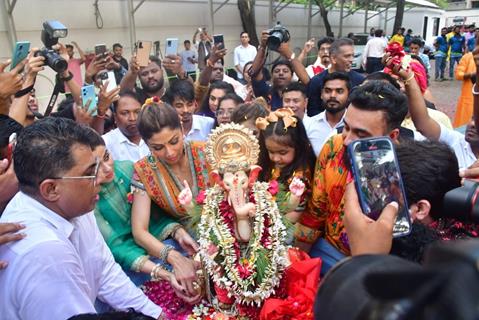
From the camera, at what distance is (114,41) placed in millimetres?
10500

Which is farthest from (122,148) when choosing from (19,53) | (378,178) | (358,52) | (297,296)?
→ (358,52)

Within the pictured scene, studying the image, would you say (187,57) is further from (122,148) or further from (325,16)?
(325,16)

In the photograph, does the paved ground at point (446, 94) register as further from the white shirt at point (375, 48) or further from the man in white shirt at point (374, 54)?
the white shirt at point (375, 48)

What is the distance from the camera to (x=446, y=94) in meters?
11.6

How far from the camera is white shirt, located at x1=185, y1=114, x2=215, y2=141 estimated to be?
368cm

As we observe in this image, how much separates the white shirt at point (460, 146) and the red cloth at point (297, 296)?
5.13ft

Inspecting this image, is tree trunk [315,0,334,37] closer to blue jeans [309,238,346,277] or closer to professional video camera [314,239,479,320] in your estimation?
blue jeans [309,238,346,277]

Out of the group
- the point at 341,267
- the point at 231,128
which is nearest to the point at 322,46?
the point at 231,128

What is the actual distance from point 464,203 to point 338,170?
0.88 meters

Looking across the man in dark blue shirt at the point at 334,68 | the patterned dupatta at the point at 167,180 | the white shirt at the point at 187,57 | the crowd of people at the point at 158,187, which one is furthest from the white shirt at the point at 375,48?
the patterned dupatta at the point at 167,180

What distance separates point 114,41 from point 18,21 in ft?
8.63

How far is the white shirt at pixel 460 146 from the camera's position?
2.69 metres

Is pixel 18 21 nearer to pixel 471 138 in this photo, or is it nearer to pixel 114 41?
pixel 114 41

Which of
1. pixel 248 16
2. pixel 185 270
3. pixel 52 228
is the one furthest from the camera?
pixel 248 16
